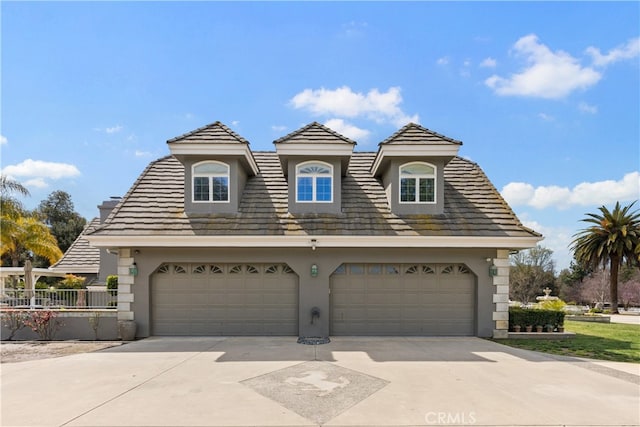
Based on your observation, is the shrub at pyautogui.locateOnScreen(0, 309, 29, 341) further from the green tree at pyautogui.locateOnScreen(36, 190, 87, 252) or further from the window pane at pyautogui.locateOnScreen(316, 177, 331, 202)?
the green tree at pyautogui.locateOnScreen(36, 190, 87, 252)

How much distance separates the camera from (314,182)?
11.1 m

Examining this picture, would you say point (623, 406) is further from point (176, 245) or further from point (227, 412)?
point (176, 245)

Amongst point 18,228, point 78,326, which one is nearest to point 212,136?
point 78,326

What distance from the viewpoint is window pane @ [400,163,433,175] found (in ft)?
36.4

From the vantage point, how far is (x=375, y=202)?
11.4 meters

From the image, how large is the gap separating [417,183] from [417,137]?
4.67 ft

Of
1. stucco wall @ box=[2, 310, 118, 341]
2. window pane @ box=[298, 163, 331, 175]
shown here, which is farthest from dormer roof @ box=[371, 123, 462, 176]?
stucco wall @ box=[2, 310, 118, 341]

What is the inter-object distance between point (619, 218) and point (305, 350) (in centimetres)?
2634

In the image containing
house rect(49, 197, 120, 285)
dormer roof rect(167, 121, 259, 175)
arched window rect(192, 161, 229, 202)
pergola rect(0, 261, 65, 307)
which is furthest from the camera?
house rect(49, 197, 120, 285)

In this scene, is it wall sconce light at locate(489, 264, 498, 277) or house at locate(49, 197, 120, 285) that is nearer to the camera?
wall sconce light at locate(489, 264, 498, 277)

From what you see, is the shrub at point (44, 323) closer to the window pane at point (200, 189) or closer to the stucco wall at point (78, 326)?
the stucco wall at point (78, 326)

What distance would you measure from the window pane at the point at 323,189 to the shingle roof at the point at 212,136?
8.32 feet

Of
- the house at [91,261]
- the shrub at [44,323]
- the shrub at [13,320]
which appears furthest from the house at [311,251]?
the house at [91,261]

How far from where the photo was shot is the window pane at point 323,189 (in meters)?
11.0
